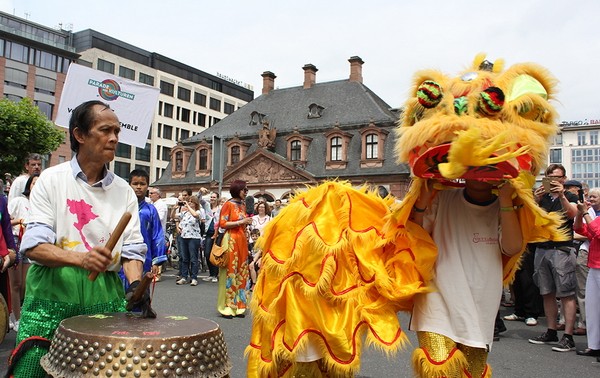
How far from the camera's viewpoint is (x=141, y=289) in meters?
2.24

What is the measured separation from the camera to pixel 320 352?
2.88m

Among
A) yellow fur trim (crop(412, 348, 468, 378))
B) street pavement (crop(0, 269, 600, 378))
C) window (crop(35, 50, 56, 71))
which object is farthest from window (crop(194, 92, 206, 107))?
yellow fur trim (crop(412, 348, 468, 378))

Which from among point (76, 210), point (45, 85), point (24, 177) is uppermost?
point (45, 85)

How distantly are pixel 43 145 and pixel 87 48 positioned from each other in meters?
24.8

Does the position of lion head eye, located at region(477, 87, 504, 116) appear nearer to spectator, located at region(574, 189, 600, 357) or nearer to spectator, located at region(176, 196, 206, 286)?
spectator, located at region(574, 189, 600, 357)

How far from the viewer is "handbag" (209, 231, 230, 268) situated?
277 inches

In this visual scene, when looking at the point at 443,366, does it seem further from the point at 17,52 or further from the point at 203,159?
the point at 17,52

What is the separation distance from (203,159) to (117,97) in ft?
107

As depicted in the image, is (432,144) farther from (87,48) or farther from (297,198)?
(87,48)

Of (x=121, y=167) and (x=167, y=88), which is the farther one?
(x=167, y=88)

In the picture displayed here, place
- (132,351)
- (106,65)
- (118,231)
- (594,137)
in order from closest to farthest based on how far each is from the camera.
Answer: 1. (132,351)
2. (118,231)
3. (106,65)
4. (594,137)

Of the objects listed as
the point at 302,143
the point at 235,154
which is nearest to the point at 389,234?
the point at 302,143

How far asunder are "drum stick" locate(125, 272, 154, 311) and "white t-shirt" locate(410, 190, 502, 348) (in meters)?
1.43

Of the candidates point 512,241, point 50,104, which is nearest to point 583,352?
point 512,241
